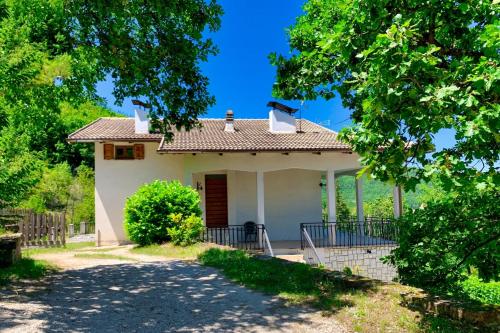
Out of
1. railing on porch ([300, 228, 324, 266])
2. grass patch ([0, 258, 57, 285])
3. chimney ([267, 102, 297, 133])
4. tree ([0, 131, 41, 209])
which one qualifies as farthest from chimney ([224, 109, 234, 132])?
tree ([0, 131, 41, 209])

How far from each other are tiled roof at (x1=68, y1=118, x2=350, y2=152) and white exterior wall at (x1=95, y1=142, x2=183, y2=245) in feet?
2.30

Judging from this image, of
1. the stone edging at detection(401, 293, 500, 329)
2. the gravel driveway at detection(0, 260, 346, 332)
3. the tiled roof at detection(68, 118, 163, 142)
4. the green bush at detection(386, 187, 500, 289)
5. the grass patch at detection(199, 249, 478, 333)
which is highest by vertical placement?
the tiled roof at detection(68, 118, 163, 142)

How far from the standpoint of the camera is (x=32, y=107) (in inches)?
282

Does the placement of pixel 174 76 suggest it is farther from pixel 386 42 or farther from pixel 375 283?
pixel 386 42

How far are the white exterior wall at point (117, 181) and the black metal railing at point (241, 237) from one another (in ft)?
11.5

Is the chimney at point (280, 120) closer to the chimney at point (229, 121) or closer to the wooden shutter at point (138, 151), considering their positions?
the chimney at point (229, 121)

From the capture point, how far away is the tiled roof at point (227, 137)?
13.6 m

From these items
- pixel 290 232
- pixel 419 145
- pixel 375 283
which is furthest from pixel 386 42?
pixel 290 232

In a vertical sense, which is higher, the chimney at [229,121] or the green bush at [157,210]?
the chimney at [229,121]

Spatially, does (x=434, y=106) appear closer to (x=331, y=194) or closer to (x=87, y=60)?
(x=87, y=60)

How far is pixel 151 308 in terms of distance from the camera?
5.42 meters

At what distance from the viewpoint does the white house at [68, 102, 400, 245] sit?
14172 millimetres

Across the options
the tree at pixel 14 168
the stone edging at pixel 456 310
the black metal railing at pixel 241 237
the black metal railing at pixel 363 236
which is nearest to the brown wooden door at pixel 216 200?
the black metal railing at pixel 241 237

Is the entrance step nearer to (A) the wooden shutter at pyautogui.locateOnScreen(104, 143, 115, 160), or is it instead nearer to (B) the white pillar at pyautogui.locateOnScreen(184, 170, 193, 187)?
(B) the white pillar at pyautogui.locateOnScreen(184, 170, 193, 187)
